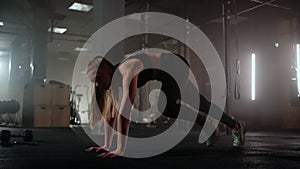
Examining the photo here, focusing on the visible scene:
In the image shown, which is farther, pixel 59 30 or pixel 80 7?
pixel 59 30

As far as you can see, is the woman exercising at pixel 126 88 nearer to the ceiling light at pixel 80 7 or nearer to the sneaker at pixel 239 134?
the sneaker at pixel 239 134

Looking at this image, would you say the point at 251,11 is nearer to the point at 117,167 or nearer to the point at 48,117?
the point at 48,117

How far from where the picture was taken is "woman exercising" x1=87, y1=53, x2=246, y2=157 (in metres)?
2.07

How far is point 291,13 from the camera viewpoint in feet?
25.4

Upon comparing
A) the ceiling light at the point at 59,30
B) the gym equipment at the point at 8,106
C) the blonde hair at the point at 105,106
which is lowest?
the gym equipment at the point at 8,106

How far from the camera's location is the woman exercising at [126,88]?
207cm

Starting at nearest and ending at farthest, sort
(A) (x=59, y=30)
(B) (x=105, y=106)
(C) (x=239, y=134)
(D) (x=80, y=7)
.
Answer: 1. (B) (x=105, y=106)
2. (C) (x=239, y=134)
3. (D) (x=80, y=7)
4. (A) (x=59, y=30)

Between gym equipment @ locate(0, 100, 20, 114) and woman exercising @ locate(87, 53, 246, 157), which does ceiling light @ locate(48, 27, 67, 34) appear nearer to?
gym equipment @ locate(0, 100, 20, 114)

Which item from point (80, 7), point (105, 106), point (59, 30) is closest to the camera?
point (105, 106)

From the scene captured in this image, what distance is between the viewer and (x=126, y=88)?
206 cm

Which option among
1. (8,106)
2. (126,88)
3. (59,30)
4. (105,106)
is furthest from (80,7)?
(126,88)

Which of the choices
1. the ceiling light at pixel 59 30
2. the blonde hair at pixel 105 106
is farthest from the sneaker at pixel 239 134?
the ceiling light at pixel 59 30

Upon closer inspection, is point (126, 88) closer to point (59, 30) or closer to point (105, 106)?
point (105, 106)

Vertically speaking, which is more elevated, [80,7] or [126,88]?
[80,7]
